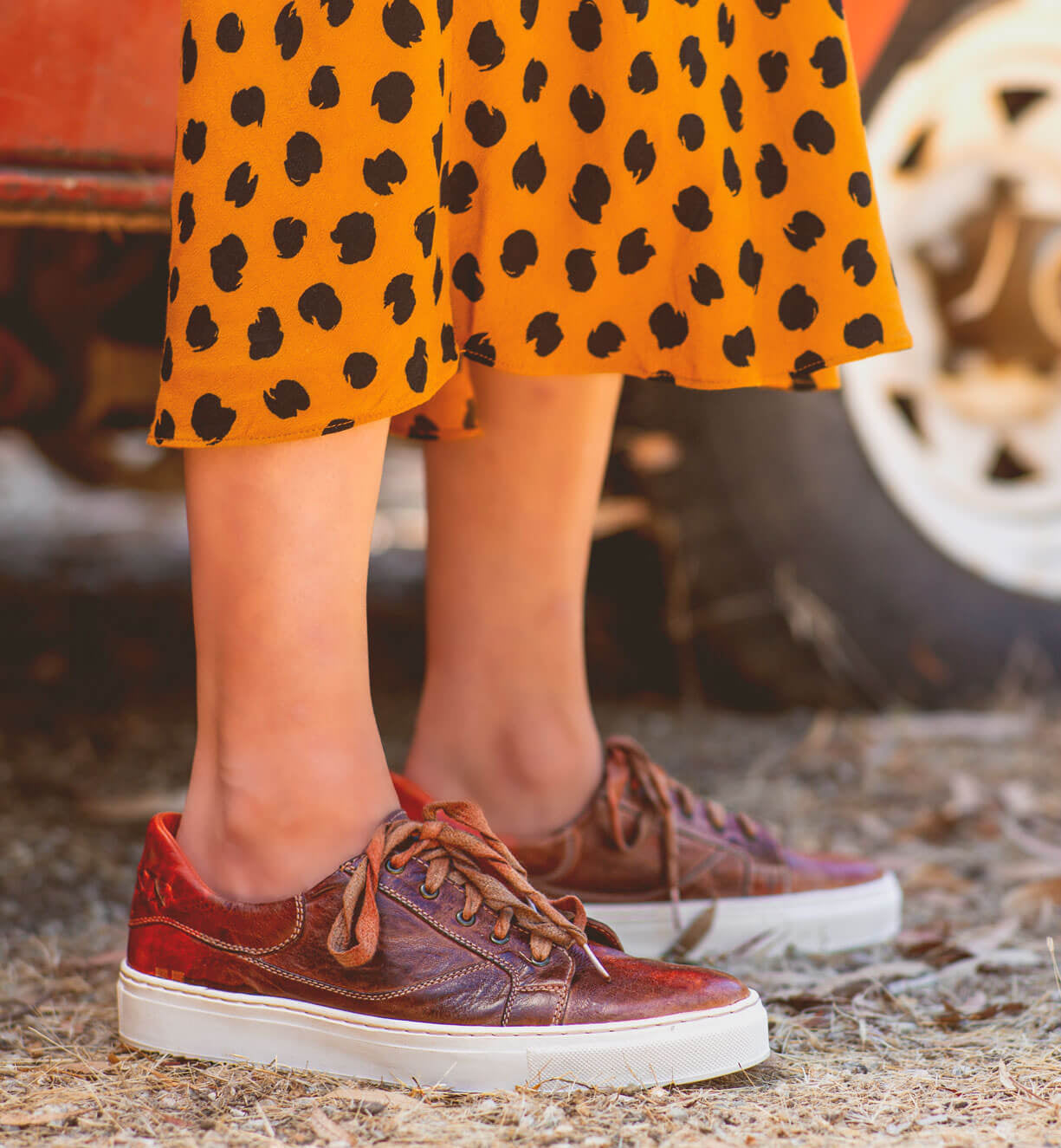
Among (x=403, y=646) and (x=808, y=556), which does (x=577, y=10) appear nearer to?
(x=808, y=556)

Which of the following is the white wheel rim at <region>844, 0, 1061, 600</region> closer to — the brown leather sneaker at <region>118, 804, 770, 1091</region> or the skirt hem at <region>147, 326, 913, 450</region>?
the skirt hem at <region>147, 326, 913, 450</region>

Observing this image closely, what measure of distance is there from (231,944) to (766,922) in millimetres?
405

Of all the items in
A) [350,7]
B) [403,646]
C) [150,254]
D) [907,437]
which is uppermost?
[350,7]

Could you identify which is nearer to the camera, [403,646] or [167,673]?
[167,673]

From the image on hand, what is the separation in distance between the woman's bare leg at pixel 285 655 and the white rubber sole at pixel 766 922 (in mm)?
256

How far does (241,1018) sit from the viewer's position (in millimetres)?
714

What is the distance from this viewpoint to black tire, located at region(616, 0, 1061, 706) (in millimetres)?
1346

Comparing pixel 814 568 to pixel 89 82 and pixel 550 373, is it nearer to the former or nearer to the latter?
pixel 550 373

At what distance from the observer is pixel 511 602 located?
935mm

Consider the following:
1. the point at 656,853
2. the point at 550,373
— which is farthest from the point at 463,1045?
the point at 550,373

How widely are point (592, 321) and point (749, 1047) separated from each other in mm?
444

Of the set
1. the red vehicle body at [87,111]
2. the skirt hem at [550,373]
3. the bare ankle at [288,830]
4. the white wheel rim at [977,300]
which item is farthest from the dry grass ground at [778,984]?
the red vehicle body at [87,111]

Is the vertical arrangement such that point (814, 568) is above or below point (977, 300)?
below

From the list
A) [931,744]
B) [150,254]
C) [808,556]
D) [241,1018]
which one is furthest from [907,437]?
[241,1018]
